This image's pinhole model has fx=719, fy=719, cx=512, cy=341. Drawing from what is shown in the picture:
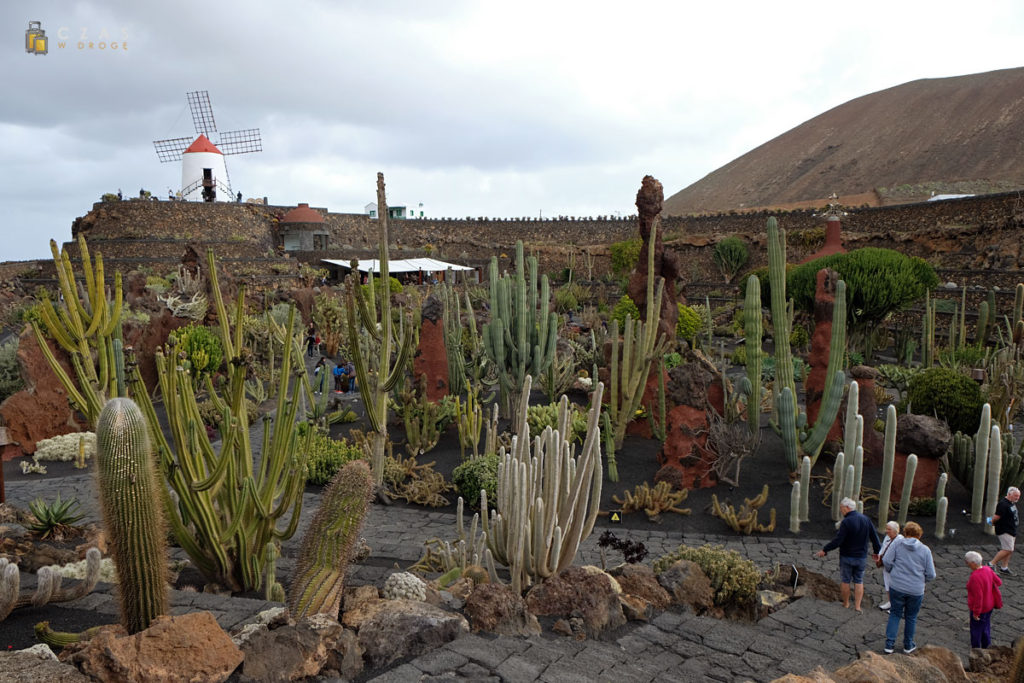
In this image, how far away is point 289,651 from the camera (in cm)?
334

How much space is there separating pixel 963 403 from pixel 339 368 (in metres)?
9.95

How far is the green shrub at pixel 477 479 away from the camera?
730 centimetres

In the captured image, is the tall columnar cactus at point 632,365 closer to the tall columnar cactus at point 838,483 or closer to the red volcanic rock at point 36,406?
the tall columnar cactus at point 838,483

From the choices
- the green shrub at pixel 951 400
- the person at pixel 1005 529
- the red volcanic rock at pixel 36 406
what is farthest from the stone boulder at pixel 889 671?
the red volcanic rock at pixel 36 406

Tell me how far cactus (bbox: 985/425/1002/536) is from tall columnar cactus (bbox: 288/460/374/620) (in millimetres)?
5709

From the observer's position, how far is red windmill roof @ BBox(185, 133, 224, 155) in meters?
41.5

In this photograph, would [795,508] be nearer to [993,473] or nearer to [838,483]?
[838,483]

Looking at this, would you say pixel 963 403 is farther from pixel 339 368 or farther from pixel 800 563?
pixel 339 368

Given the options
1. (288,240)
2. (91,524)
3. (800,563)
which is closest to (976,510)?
(800,563)

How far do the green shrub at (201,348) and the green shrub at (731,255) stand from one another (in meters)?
24.1

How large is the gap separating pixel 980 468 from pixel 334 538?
6021 mm

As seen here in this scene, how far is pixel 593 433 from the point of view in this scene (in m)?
4.69

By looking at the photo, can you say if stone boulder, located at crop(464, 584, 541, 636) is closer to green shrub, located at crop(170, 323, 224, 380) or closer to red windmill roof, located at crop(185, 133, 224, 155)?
green shrub, located at crop(170, 323, 224, 380)

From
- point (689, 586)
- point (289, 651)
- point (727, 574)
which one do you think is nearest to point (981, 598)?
point (727, 574)
